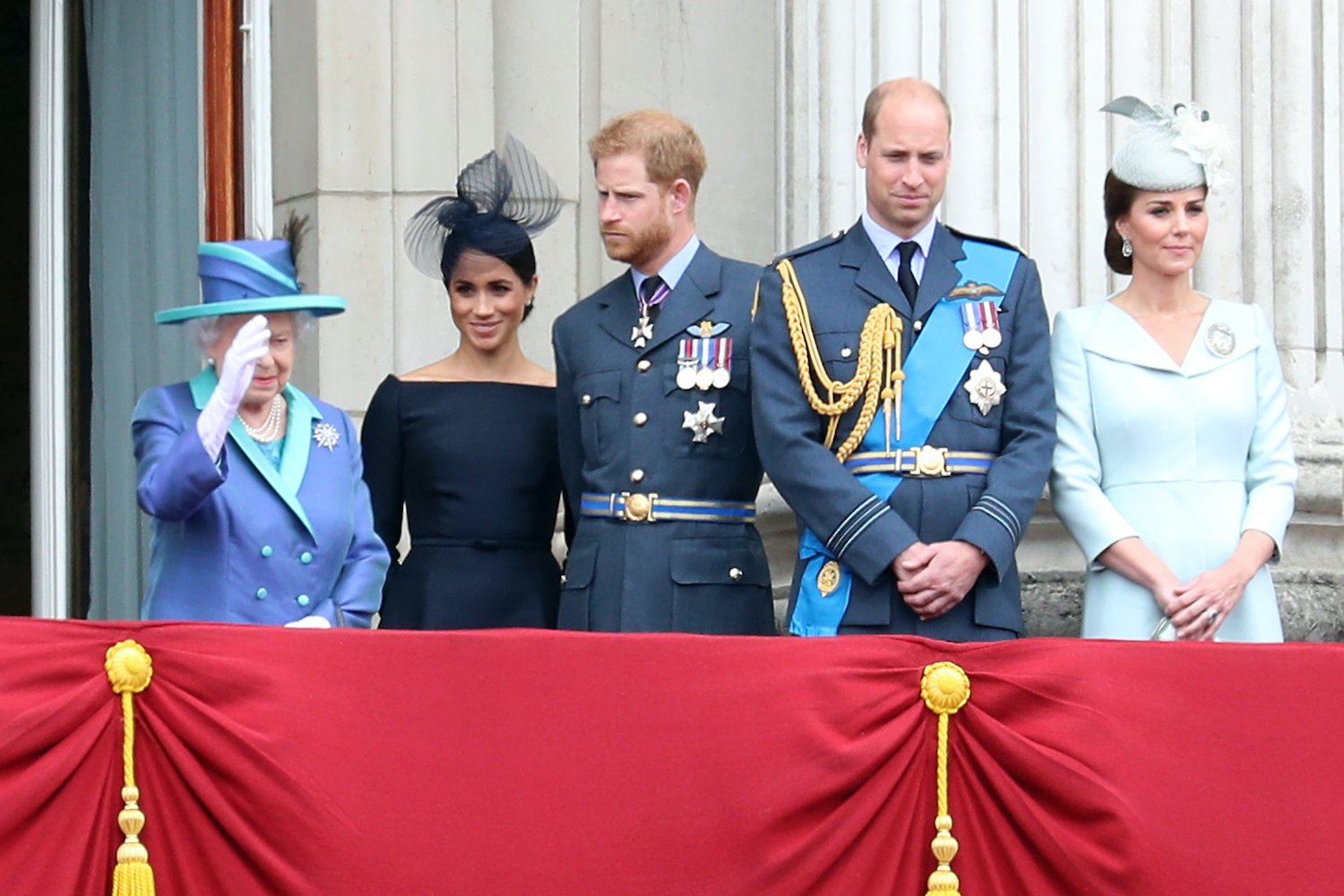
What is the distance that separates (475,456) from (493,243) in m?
0.44

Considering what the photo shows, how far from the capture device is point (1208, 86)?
19.9ft

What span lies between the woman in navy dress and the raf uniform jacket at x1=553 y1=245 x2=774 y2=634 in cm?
17

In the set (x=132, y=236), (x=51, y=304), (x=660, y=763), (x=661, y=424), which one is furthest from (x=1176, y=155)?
(x=51, y=304)

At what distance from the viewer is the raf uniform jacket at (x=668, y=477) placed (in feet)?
16.2

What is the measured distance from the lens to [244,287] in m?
4.78

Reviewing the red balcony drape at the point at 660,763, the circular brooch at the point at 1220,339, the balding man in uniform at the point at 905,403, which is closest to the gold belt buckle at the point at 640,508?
the balding man in uniform at the point at 905,403

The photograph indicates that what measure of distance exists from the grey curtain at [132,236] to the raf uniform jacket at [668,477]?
73.6 inches

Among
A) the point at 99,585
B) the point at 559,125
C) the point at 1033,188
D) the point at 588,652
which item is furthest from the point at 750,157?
the point at 588,652

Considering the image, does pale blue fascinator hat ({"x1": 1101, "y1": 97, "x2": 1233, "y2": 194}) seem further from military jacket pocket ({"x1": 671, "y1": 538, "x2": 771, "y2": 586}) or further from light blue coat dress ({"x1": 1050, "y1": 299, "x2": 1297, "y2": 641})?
military jacket pocket ({"x1": 671, "y1": 538, "x2": 771, "y2": 586})

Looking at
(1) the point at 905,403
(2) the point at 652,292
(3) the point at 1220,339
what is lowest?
(1) the point at 905,403

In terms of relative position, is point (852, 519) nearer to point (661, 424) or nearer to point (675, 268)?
point (661, 424)

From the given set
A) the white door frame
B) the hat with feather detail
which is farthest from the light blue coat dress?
the white door frame

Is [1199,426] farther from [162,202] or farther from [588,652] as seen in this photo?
[162,202]

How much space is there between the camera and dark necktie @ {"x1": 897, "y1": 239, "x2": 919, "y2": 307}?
482 cm
